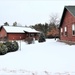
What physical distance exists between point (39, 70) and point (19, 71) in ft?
3.34

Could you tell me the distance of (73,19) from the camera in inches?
945

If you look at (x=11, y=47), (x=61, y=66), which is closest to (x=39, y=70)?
(x=61, y=66)

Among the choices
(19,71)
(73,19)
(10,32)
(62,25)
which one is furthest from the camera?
(10,32)

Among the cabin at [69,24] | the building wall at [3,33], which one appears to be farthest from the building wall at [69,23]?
the building wall at [3,33]

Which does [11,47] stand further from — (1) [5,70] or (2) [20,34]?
(2) [20,34]

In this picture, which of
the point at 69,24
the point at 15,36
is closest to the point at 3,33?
the point at 15,36

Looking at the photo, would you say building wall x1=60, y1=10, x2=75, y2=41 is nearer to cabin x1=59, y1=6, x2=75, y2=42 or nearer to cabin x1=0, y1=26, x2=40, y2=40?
cabin x1=59, y1=6, x2=75, y2=42

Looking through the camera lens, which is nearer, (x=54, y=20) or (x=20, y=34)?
(x=20, y=34)

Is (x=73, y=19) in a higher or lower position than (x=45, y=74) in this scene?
higher

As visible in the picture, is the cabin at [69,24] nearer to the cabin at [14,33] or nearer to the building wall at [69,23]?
the building wall at [69,23]

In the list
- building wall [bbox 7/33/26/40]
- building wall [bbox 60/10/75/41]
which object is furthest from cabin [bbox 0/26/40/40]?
building wall [bbox 60/10/75/41]

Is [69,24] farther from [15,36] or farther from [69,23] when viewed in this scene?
[15,36]

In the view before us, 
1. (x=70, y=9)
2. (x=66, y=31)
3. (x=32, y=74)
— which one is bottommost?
(x=32, y=74)

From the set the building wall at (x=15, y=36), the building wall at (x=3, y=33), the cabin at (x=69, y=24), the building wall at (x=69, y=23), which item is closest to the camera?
the cabin at (x=69, y=24)
